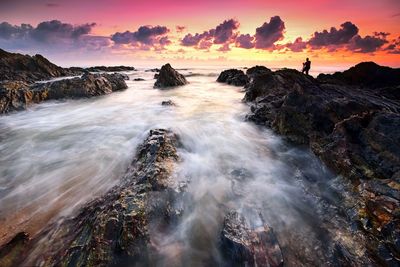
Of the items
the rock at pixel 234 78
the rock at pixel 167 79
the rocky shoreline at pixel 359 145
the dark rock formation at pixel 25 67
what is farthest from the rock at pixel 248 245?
the dark rock formation at pixel 25 67

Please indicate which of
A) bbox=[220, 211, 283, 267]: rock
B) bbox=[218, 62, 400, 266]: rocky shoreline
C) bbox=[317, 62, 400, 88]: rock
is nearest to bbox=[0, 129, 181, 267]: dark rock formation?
bbox=[220, 211, 283, 267]: rock

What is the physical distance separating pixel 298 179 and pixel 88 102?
49.7 ft

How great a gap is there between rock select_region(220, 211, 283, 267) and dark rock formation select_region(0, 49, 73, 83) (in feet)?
94.6

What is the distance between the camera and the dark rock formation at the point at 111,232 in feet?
11.2

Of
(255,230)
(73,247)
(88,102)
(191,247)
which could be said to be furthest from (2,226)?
(88,102)

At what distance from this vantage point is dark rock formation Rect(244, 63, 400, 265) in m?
3.63

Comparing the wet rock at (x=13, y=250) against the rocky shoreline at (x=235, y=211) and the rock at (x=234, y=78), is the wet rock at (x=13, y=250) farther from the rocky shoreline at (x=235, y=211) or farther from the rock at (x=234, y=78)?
the rock at (x=234, y=78)

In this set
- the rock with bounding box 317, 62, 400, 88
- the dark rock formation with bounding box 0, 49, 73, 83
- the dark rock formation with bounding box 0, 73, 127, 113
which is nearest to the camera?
the dark rock formation with bounding box 0, 73, 127, 113

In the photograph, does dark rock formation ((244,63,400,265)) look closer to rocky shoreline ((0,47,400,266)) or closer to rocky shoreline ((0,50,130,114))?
rocky shoreline ((0,47,400,266))

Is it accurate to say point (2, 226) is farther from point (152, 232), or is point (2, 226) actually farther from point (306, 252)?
point (306, 252)

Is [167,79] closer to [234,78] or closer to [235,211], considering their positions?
[234,78]

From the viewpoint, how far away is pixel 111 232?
144 inches

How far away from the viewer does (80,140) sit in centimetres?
860

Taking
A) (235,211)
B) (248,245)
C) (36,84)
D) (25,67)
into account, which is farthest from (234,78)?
(248,245)
